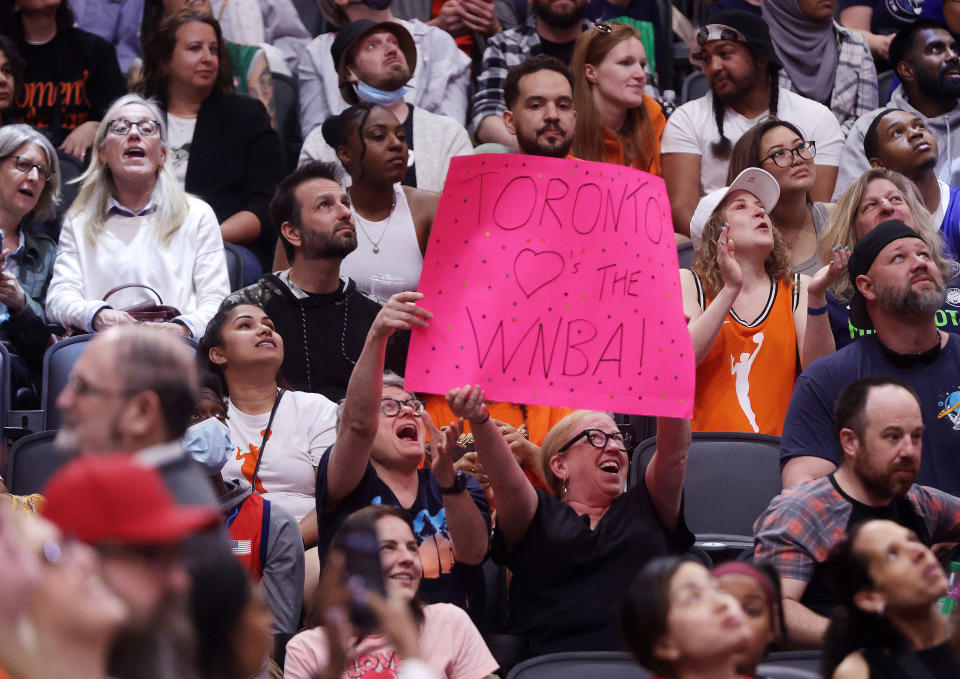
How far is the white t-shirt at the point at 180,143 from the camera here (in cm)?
626

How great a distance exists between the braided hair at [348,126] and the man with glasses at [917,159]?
2.28 m

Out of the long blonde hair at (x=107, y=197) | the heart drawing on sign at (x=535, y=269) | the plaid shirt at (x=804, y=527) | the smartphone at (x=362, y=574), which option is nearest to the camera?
the smartphone at (x=362, y=574)

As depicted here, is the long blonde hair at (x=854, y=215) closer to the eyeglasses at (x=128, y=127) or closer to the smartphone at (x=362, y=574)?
the eyeglasses at (x=128, y=127)

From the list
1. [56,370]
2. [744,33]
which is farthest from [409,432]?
[744,33]

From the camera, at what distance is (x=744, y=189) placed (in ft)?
16.9

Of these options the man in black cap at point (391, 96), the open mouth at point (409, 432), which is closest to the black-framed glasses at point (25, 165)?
the man in black cap at point (391, 96)

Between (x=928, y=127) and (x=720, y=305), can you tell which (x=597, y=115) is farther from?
(x=720, y=305)

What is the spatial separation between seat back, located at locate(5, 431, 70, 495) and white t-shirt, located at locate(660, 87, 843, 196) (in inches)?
128

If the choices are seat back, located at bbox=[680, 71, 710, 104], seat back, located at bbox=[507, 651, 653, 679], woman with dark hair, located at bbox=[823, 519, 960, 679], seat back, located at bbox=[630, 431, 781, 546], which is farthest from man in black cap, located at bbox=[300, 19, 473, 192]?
woman with dark hair, located at bbox=[823, 519, 960, 679]

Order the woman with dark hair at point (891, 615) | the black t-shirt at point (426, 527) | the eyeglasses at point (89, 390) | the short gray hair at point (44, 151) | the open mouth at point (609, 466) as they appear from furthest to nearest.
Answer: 1. the short gray hair at point (44, 151)
2. the open mouth at point (609, 466)
3. the black t-shirt at point (426, 527)
4. the woman with dark hair at point (891, 615)
5. the eyeglasses at point (89, 390)

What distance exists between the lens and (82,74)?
6.80 meters

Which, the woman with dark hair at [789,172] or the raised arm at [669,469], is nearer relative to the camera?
the raised arm at [669,469]

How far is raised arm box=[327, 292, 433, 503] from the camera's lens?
3.36 metres

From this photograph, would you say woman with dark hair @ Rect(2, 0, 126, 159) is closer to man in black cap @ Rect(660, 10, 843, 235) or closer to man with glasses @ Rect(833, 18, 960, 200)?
man in black cap @ Rect(660, 10, 843, 235)
